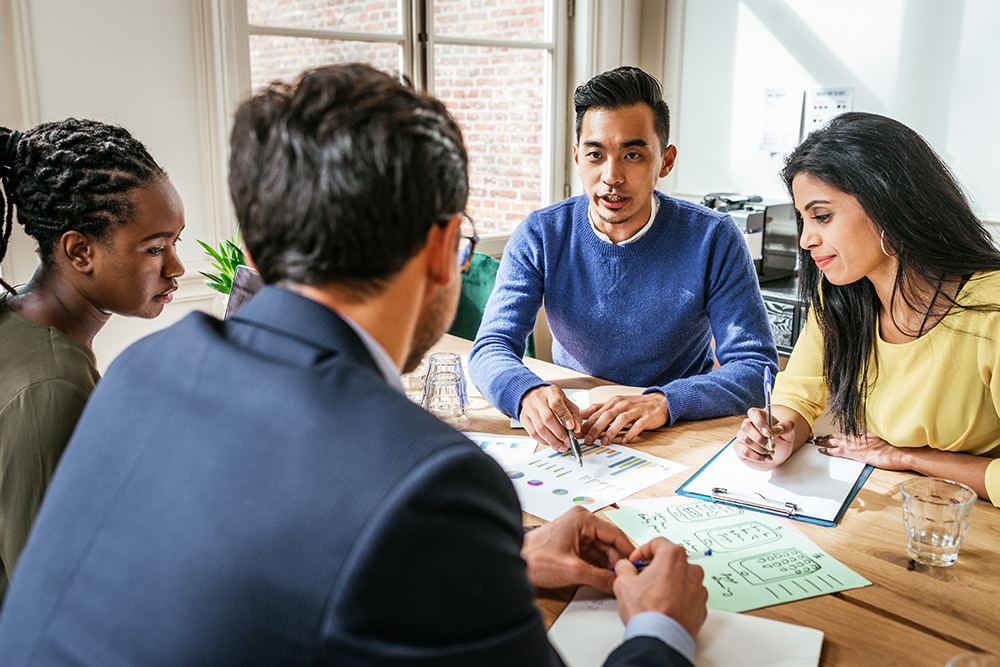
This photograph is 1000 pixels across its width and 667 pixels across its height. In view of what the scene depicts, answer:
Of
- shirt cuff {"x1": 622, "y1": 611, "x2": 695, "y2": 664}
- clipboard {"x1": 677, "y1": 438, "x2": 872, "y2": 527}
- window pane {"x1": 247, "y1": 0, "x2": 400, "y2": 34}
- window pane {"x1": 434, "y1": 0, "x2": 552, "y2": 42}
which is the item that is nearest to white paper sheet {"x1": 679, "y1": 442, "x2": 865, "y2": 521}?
clipboard {"x1": 677, "y1": 438, "x2": 872, "y2": 527}

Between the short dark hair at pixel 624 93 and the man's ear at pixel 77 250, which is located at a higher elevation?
the short dark hair at pixel 624 93

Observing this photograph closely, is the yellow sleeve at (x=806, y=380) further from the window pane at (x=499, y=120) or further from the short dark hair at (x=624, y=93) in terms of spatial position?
the window pane at (x=499, y=120)

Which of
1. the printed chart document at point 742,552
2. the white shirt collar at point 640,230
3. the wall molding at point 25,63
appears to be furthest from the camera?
the wall molding at point 25,63

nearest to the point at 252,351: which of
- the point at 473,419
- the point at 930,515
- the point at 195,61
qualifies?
the point at 930,515

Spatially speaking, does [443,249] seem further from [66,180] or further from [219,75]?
[219,75]

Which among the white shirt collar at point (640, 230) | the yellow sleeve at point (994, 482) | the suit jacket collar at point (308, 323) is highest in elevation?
the suit jacket collar at point (308, 323)

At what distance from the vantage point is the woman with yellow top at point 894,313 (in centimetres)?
143

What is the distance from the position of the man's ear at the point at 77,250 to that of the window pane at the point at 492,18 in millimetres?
2571

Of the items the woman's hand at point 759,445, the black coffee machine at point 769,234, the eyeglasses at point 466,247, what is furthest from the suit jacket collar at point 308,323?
the black coffee machine at point 769,234

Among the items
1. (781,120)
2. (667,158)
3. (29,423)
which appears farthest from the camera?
(781,120)

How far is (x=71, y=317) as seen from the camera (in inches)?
50.3

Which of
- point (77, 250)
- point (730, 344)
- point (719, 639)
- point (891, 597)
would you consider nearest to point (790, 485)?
point (891, 597)

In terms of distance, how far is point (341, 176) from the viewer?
2.24ft

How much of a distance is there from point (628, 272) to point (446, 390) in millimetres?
725
